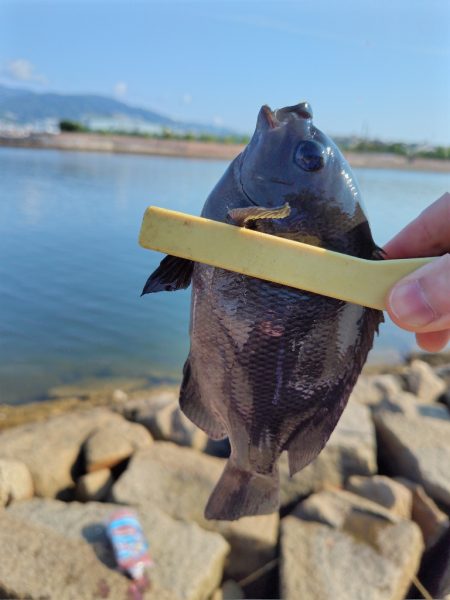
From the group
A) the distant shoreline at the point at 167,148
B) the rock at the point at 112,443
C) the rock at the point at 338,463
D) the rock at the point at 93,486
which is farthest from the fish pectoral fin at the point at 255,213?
the distant shoreline at the point at 167,148

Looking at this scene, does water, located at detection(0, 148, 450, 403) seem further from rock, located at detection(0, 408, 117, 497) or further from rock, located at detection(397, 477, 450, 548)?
rock, located at detection(397, 477, 450, 548)

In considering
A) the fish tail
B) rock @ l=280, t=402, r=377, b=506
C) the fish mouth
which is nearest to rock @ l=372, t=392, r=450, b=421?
rock @ l=280, t=402, r=377, b=506

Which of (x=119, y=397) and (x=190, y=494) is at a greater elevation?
(x=190, y=494)

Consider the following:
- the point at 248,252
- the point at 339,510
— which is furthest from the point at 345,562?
the point at 248,252

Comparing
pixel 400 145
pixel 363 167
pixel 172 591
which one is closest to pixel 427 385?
pixel 172 591

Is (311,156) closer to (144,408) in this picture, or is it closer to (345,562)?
(345,562)

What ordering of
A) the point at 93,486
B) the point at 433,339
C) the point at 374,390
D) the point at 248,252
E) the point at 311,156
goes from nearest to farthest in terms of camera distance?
the point at 248,252 < the point at 311,156 < the point at 433,339 < the point at 93,486 < the point at 374,390

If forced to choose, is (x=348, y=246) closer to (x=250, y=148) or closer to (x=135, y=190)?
(x=250, y=148)

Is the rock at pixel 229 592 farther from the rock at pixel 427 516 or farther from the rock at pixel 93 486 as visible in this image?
the rock at pixel 427 516
